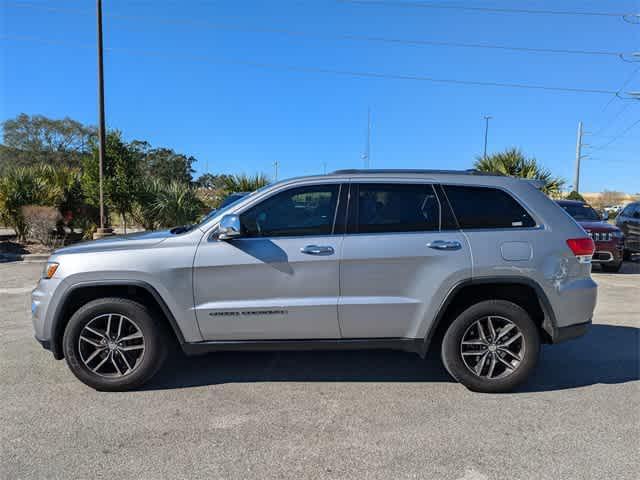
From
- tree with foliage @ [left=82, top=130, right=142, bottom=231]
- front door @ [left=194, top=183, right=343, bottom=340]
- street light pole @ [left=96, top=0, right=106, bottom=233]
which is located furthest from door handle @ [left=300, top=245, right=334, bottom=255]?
tree with foliage @ [left=82, top=130, right=142, bottom=231]

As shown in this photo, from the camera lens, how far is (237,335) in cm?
370

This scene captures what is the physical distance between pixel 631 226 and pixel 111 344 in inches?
527

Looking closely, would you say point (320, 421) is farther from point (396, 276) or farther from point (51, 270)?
point (51, 270)

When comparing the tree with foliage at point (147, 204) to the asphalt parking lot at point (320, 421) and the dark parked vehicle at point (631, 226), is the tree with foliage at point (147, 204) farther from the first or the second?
the dark parked vehicle at point (631, 226)

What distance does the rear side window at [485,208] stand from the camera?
12.4ft

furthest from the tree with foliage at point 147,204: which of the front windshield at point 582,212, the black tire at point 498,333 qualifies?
the black tire at point 498,333

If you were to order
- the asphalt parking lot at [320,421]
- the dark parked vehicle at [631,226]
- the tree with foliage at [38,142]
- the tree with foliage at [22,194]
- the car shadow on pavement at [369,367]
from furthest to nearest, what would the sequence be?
1. the tree with foliage at [38,142]
2. the tree with foliage at [22,194]
3. the dark parked vehicle at [631,226]
4. the car shadow on pavement at [369,367]
5. the asphalt parking lot at [320,421]

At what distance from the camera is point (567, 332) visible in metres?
3.73

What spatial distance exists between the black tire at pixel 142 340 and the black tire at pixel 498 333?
2.41 meters

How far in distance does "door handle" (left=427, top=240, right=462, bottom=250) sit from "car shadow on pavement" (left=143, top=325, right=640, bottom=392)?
125cm

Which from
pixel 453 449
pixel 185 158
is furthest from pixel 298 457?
pixel 185 158

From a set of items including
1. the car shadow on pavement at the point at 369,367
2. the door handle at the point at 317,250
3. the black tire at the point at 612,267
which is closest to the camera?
the door handle at the point at 317,250

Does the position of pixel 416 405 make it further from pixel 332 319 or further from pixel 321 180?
pixel 321 180

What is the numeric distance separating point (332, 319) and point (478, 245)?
1338 millimetres
